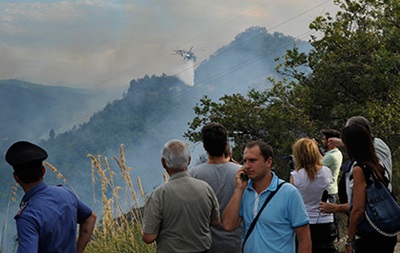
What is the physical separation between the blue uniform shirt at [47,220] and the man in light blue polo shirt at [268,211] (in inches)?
43.5

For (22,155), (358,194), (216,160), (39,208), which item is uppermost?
(22,155)

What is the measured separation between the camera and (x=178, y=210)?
4738mm

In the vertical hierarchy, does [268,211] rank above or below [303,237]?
above

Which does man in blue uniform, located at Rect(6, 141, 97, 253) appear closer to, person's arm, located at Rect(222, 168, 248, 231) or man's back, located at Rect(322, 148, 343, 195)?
person's arm, located at Rect(222, 168, 248, 231)

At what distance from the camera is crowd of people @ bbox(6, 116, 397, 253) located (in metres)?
3.78

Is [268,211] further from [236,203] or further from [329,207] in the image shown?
[329,207]

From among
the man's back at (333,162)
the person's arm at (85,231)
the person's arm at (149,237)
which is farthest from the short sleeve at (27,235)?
the man's back at (333,162)

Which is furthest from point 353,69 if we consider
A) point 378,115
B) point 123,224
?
point 123,224

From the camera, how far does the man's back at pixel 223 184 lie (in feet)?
17.1

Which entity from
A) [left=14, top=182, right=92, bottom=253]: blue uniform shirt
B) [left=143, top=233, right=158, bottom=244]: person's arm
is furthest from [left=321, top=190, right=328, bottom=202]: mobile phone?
[left=14, top=182, right=92, bottom=253]: blue uniform shirt

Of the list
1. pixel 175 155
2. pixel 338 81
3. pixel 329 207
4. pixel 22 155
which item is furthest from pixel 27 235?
pixel 338 81

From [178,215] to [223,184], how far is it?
2.08 ft

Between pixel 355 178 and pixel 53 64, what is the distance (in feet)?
644

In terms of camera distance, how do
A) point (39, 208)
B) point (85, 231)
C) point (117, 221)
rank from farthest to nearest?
point (117, 221) → point (85, 231) → point (39, 208)
